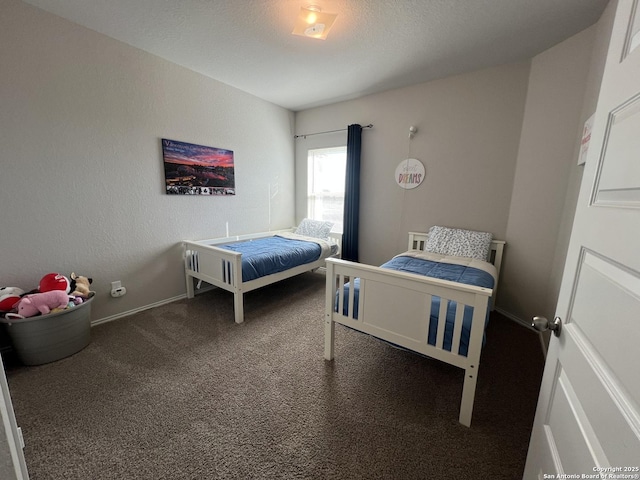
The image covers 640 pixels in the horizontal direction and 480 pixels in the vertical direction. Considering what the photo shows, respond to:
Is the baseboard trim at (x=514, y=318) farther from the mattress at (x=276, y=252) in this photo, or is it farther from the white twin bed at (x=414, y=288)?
the mattress at (x=276, y=252)

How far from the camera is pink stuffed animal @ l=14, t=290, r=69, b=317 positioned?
5.66 feet

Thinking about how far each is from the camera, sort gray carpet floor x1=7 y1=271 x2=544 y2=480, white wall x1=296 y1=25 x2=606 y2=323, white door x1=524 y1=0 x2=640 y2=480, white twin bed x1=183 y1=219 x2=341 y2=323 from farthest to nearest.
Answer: white twin bed x1=183 y1=219 x2=341 y2=323, white wall x1=296 y1=25 x2=606 y2=323, gray carpet floor x1=7 y1=271 x2=544 y2=480, white door x1=524 y1=0 x2=640 y2=480

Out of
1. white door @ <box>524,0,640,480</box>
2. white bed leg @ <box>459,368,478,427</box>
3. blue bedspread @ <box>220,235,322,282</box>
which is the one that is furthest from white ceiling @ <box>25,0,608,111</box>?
white bed leg @ <box>459,368,478,427</box>

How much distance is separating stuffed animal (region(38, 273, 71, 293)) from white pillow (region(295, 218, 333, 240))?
265 cm

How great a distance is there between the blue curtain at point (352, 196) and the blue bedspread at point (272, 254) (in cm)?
49

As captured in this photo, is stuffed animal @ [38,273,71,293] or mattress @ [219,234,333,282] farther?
mattress @ [219,234,333,282]

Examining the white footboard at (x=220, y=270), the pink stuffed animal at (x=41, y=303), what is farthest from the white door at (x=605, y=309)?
the pink stuffed animal at (x=41, y=303)

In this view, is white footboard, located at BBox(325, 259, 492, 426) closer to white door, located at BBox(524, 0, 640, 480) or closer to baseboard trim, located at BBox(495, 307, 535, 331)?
white door, located at BBox(524, 0, 640, 480)

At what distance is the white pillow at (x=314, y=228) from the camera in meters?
3.81

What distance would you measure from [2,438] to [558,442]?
Result: 1.30m

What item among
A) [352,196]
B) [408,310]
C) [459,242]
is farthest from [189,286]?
[459,242]

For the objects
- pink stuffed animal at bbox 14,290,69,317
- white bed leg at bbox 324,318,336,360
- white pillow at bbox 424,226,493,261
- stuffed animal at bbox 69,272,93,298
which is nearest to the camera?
pink stuffed animal at bbox 14,290,69,317

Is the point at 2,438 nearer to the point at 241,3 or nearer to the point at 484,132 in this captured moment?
the point at 241,3

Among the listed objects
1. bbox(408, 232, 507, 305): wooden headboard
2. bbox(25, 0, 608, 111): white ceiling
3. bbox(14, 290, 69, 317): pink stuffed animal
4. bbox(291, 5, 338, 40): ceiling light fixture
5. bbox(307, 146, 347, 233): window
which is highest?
bbox(25, 0, 608, 111): white ceiling
